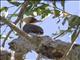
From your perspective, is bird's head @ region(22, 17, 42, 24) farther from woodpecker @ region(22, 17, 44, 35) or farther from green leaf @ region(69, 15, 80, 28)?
green leaf @ region(69, 15, 80, 28)

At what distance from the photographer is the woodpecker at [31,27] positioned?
2.43 feet

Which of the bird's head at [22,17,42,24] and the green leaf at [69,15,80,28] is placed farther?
the bird's head at [22,17,42,24]

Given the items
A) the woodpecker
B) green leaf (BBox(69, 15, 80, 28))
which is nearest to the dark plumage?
the woodpecker

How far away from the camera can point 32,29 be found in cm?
74

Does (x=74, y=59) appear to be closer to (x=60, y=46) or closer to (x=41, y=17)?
(x=60, y=46)

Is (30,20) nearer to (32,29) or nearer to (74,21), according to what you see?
(32,29)

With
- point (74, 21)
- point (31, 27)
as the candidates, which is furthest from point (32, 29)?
point (74, 21)

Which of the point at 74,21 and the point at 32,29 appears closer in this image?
the point at 74,21

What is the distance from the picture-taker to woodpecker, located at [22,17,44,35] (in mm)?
742

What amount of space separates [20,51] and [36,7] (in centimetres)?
13

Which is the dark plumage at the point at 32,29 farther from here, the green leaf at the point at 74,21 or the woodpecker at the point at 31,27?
the green leaf at the point at 74,21

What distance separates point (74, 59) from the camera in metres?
0.60

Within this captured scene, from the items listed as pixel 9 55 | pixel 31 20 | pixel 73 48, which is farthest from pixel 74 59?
pixel 31 20

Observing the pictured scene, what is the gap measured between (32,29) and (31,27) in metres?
0.01
